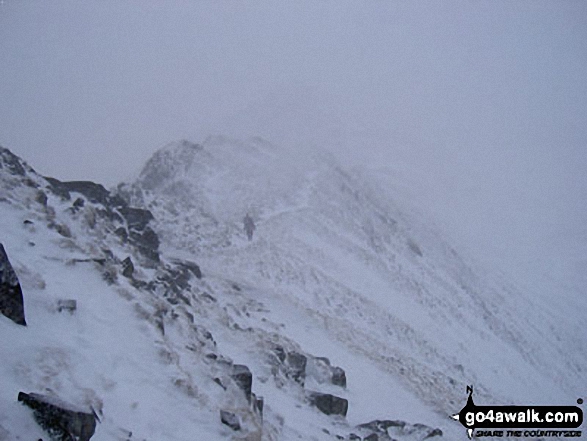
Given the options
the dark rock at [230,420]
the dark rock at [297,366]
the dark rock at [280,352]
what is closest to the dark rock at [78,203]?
the dark rock at [280,352]

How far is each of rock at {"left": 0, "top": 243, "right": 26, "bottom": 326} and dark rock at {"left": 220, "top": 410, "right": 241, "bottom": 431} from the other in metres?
4.82

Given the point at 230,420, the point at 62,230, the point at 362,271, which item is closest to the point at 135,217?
the point at 62,230

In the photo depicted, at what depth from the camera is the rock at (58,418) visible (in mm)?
7023

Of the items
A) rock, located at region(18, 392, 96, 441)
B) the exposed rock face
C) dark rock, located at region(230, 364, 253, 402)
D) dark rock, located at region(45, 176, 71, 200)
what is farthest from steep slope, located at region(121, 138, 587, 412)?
rock, located at region(18, 392, 96, 441)

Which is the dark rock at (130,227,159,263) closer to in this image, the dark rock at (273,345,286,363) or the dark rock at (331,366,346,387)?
the dark rock at (273,345,286,363)

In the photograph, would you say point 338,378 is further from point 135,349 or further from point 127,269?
point 135,349

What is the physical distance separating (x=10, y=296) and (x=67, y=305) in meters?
1.89

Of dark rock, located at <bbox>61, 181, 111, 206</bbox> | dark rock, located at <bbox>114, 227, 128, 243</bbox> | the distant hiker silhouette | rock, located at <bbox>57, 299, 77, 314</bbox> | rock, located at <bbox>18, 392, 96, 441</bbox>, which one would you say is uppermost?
the distant hiker silhouette

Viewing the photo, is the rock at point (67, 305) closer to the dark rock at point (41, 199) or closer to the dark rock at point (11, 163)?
the dark rock at point (41, 199)

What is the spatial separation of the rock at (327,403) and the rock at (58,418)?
940cm

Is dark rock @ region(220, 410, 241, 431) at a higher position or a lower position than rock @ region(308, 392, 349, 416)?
higher

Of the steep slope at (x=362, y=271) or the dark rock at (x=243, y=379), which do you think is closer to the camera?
the dark rock at (x=243, y=379)

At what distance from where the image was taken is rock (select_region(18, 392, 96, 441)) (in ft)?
23.0

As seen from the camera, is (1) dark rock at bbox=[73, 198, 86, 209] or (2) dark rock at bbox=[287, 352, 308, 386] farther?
(1) dark rock at bbox=[73, 198, 86, 209]
